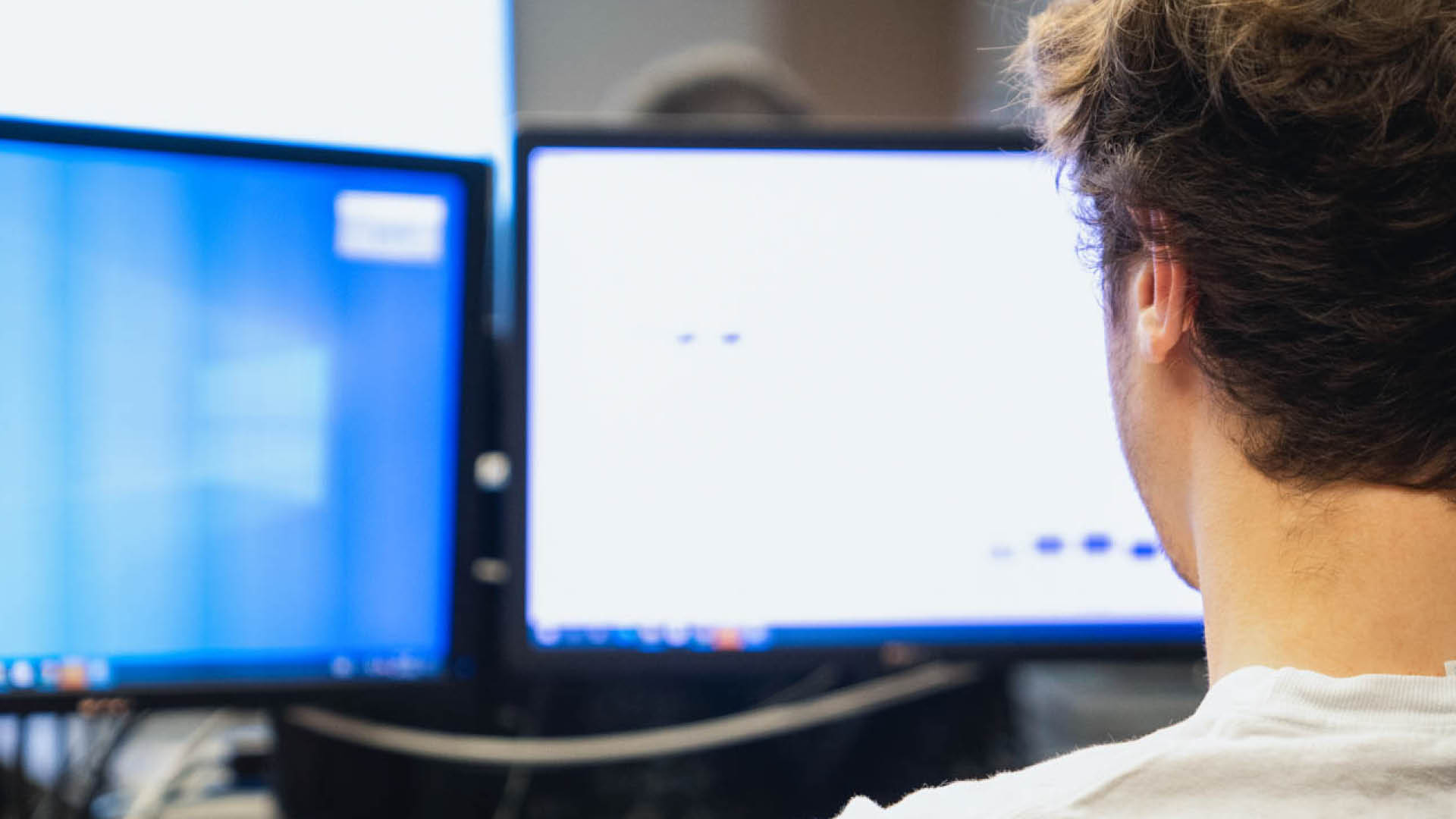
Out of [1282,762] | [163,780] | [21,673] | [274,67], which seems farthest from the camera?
[274,67]

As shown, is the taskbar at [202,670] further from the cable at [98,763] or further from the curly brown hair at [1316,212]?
the curly brown hair at [1316,212]

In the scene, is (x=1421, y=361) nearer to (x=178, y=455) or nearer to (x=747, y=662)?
Answer: (x=747, y=662)

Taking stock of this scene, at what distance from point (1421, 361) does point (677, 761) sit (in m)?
0.61

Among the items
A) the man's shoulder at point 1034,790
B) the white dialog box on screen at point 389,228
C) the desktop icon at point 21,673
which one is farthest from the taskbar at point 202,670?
the man's shoulder at point 1034,790

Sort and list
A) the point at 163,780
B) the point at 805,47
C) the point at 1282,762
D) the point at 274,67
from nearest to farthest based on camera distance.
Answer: the point at 1282,762 < the point at 163,780 < the point at 274,67 < the point at 805,47

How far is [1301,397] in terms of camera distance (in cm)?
47

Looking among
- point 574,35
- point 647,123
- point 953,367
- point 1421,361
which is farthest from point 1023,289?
point 574,35

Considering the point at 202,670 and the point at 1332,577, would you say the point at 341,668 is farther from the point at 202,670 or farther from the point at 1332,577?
the point at 1332,577

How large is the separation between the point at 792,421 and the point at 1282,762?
0.45 metres

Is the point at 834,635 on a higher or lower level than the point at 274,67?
lower

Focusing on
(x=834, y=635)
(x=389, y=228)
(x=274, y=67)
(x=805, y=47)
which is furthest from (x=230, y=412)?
(x=805, y=47)

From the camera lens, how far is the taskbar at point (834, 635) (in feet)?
2.71

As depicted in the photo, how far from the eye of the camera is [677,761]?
0.93 metres

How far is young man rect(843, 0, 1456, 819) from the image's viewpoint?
42cm
